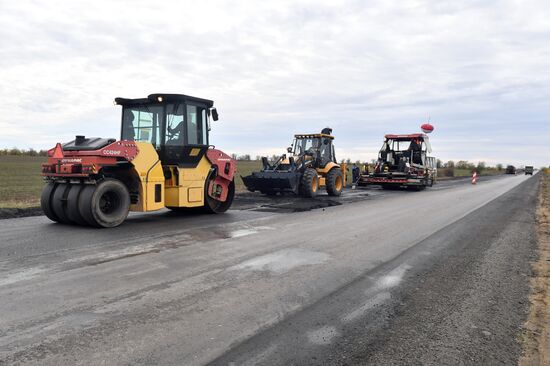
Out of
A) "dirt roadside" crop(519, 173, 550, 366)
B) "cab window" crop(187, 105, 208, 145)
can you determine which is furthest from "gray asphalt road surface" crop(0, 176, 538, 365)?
"cab window" crop(187, 105, 208, 145)

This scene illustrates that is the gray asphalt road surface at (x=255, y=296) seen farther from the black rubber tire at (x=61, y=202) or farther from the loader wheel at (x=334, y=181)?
the loader wheel at (x=334, y=181)

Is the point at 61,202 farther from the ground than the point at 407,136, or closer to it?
closer to it

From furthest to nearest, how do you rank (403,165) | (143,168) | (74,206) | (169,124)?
(403,165)
(169,124)
(143,168)
(74,206)

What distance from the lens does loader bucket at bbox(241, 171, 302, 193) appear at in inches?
673

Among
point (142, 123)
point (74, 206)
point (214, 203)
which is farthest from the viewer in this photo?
point (214, 203)

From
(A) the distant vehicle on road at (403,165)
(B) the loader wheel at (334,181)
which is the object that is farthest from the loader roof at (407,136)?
(B) the loader wheel at (334,181)

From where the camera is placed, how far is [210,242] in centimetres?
765

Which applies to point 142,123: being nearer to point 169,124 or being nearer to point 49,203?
point 169,124

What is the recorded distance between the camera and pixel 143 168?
9.62 meters

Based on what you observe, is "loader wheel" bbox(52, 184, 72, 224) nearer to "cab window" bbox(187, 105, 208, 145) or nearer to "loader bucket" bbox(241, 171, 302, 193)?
"cab window" bbox(187, 105, 208, 145)

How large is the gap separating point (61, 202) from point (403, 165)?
796 inches

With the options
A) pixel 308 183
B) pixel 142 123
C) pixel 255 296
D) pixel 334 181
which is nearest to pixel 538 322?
pixel 255 296

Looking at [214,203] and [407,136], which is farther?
[407,136]

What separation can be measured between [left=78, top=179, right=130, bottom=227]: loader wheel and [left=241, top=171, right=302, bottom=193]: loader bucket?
27.5ft
